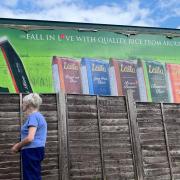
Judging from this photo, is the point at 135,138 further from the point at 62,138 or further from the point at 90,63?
the point at 90,63

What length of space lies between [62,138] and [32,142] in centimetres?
177

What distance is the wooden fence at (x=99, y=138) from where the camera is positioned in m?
6.44

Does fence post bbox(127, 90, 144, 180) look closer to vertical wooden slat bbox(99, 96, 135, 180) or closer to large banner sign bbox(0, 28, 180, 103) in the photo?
vertical wooden slat bbox(99, 96, 135, 180)

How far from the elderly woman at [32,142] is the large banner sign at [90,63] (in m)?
4.69

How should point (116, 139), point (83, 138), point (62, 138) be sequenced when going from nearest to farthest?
point (62, 138) < point (83, 138) < point (116, 139)

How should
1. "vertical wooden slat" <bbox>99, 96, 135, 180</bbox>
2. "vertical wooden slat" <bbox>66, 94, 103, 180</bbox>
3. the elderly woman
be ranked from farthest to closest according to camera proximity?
"vertical wooden slat" <bbox>99, 96, 135, 180</bbox>
"vertical wooden slat" <bbox>66, 94, 103, 180</bbox>
the elderly woman

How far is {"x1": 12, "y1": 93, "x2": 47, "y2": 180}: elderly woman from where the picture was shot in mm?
4820

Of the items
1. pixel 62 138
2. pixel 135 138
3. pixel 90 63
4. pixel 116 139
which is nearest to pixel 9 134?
pixel 62 138

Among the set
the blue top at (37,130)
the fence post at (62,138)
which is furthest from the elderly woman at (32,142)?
the fence post at (62,138)

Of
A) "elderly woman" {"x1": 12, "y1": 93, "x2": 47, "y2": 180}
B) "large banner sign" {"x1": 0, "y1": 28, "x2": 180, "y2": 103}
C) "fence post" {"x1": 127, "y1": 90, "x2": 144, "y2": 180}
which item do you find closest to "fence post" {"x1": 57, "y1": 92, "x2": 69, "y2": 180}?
"fence post" {"x1": 127, "y1": 90, "x2": 144, "y2": 180}

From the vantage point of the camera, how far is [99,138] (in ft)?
22.8

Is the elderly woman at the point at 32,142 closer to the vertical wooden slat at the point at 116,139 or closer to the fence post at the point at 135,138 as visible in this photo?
the vertical wooden slat at the point at 116,139

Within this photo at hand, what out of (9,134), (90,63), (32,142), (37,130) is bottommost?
(32,142)

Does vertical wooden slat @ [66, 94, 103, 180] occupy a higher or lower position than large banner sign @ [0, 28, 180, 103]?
lower
